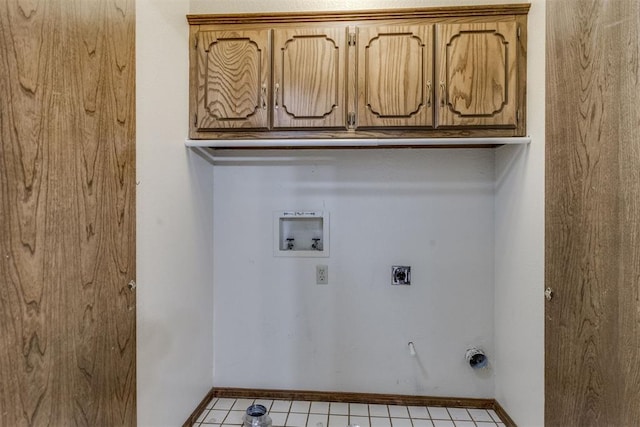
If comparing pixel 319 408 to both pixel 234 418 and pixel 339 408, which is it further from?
pixel 234 418

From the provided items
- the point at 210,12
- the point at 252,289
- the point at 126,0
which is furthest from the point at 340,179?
the point at 126,0

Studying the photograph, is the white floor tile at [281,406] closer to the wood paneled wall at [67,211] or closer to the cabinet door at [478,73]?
the wood paneled wall at [67,211]

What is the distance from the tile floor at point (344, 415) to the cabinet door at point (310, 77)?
5.39 ft

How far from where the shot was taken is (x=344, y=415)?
205 cm

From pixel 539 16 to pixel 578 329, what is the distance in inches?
53.4

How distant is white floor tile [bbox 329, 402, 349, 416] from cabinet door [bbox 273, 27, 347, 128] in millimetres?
1652

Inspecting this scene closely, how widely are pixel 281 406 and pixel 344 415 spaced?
1.29ft

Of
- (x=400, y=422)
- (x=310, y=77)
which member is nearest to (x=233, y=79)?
(x=310, y=77)

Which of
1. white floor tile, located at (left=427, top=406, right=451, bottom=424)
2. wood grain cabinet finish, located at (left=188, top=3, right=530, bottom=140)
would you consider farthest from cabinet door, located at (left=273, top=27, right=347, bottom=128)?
white floor tile, located at (left=427, top=406, right=451, bottom=424)

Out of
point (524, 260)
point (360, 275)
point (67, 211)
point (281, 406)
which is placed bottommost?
point (281, 406)

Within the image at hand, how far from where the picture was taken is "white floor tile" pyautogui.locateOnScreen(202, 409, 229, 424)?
199 centimetres

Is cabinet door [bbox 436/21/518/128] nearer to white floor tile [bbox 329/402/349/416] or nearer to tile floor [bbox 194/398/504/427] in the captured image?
tile floor [bbox 194/398/504/427]

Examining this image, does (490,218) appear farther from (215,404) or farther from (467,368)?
(215,404)

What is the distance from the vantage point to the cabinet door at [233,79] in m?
1.83
